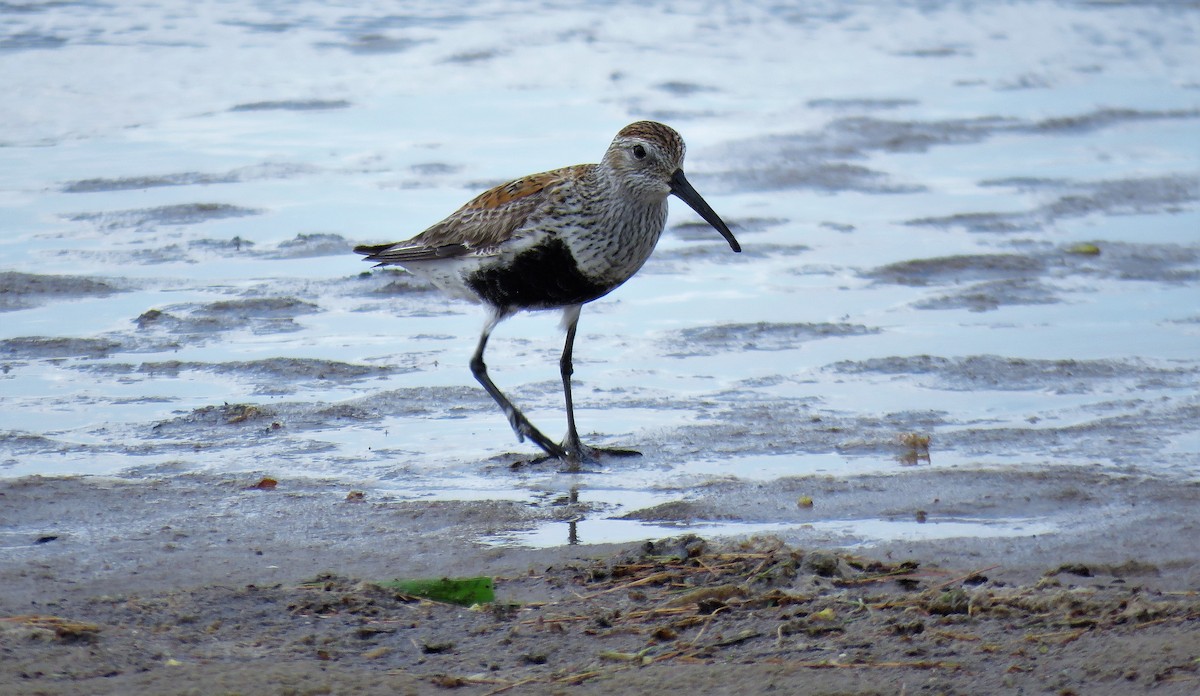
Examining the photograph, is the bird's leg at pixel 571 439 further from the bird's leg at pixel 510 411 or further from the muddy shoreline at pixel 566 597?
the muddy shoreline at pixel 566 597

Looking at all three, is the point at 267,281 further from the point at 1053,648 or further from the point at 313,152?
the point at 1053,648

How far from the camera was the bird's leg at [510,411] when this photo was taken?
694 centimetres

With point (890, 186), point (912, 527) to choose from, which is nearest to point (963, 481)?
point (912, 527)

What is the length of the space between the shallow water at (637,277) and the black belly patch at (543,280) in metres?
0.59

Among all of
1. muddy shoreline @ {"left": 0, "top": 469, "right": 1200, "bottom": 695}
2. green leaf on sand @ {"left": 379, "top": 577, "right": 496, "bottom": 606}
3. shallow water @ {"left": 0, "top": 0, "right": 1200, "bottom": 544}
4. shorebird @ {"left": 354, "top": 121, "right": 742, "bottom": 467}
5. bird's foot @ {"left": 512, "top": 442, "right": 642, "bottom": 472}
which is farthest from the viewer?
shorebird @ {"left": 354, "top": 121, "right": 742, "bottom": 467}

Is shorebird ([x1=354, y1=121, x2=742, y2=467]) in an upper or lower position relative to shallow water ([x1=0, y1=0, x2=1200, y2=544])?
upper

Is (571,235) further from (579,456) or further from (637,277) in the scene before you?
(637,277)

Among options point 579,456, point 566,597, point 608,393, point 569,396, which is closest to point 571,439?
point 579,456

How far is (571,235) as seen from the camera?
7180mm

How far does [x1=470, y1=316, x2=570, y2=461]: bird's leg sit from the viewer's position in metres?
6.94

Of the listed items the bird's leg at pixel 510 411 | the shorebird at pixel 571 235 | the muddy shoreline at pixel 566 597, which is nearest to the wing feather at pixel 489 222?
the shorebird at pixel 571 235

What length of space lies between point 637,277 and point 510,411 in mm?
2959

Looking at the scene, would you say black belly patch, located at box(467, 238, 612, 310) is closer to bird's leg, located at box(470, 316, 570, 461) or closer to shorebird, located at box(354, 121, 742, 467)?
shorebird, located at box(354, 121, 742, 467)

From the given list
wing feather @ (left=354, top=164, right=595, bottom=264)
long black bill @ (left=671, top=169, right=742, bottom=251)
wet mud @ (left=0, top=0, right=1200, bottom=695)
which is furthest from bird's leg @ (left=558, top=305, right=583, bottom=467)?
long black bill @ (left=671, top=169, right=742, bottom=251)
